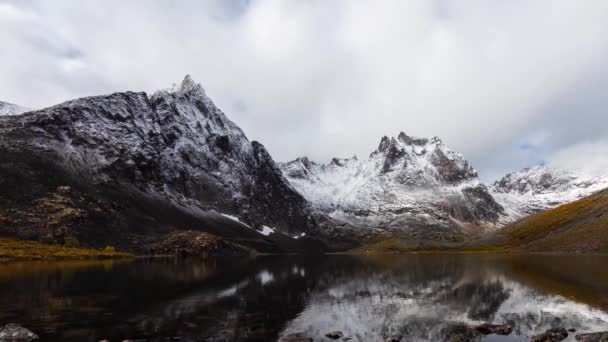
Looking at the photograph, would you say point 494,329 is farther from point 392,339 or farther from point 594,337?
point 392,339

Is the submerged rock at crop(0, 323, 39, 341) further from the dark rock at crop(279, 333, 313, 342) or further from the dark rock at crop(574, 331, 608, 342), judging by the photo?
the dark rock at crop(574, 331, 608, 342)

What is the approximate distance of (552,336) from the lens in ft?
167

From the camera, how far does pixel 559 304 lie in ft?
234

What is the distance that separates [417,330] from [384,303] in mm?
24453

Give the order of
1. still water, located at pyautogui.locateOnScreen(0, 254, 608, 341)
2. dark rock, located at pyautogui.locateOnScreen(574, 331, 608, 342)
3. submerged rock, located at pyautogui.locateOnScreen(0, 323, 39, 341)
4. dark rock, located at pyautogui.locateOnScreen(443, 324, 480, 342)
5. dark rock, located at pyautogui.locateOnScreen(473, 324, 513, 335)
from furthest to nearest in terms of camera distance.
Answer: still water, located at pyautogui.locateOnScreen(0, 254, 608, 341), dark rock, located at pyautogui.locateOnScreen(473, 324, 513, 335), dark rock, located at pyautogui.locateOnScreen(443, 324, 480, 342), submerged rock, located at pyautogui.locateOnScreen(0, 323, 39, 341), dark rock, located at pyautogui.locateOnScreen(574, 331, 608, 342)

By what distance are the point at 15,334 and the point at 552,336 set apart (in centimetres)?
5832

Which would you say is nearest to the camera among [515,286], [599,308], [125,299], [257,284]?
[599,308]

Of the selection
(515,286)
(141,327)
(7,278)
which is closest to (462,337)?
(141,327)

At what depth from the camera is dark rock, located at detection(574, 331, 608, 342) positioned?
47294mm

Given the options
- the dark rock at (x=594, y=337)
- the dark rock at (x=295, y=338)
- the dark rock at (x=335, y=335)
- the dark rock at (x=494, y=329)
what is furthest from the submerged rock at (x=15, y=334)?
the dark rock at (x=594, y=337)

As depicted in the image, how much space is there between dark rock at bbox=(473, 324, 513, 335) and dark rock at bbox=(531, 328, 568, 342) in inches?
161

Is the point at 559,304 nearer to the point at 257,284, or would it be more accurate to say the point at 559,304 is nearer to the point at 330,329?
the point at 330,329

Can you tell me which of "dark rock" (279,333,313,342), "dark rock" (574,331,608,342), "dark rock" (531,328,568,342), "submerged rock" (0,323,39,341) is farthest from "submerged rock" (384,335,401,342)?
"submerged rock" (0,323,39,341)

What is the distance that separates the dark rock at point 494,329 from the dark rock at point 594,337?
7.75 metres
